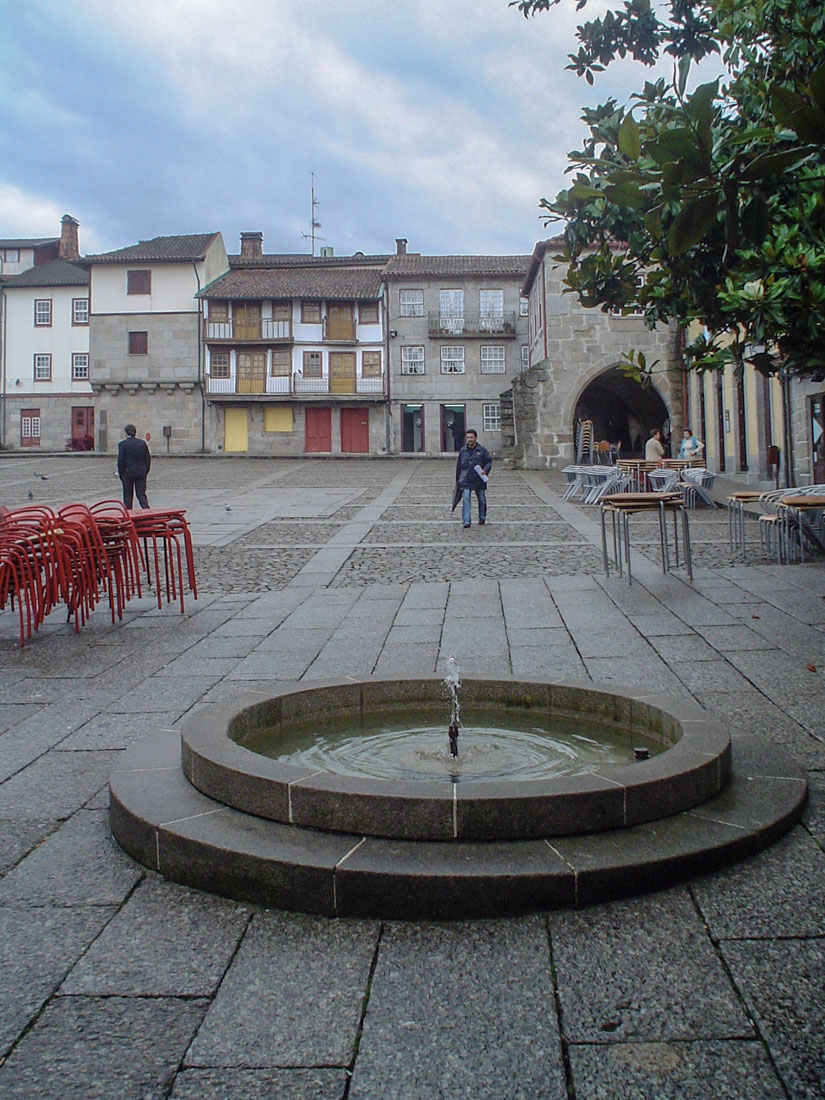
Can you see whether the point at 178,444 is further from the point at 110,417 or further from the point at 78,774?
the point at 78,774

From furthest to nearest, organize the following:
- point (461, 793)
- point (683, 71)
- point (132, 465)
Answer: point (132, 465) → point (683, 71) → point (461, 793)

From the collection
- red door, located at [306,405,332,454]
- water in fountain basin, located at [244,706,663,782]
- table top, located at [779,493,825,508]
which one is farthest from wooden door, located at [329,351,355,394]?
water in fountain basin, located at [244,706,663,782]

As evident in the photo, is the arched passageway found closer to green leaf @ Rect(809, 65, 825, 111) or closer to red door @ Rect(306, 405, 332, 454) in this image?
red door @ Rect(306, 405, 332, 454)

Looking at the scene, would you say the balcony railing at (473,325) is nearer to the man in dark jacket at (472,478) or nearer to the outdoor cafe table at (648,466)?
the outdoor cafe table at (648,466)

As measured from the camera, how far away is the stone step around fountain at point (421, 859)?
8.80ft

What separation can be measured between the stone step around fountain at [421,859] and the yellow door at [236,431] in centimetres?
4548

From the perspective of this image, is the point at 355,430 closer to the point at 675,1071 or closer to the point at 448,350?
→ the point at 448,350

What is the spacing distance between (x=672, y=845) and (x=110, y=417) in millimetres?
48456

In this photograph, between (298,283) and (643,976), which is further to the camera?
(298,283)

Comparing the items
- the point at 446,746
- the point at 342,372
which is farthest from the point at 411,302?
the point at 446,746

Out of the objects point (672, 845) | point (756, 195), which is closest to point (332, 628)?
point (672, 845)

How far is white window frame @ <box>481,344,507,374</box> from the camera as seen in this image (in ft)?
156

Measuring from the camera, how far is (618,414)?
43.7 m

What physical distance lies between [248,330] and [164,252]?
18.6 ft
